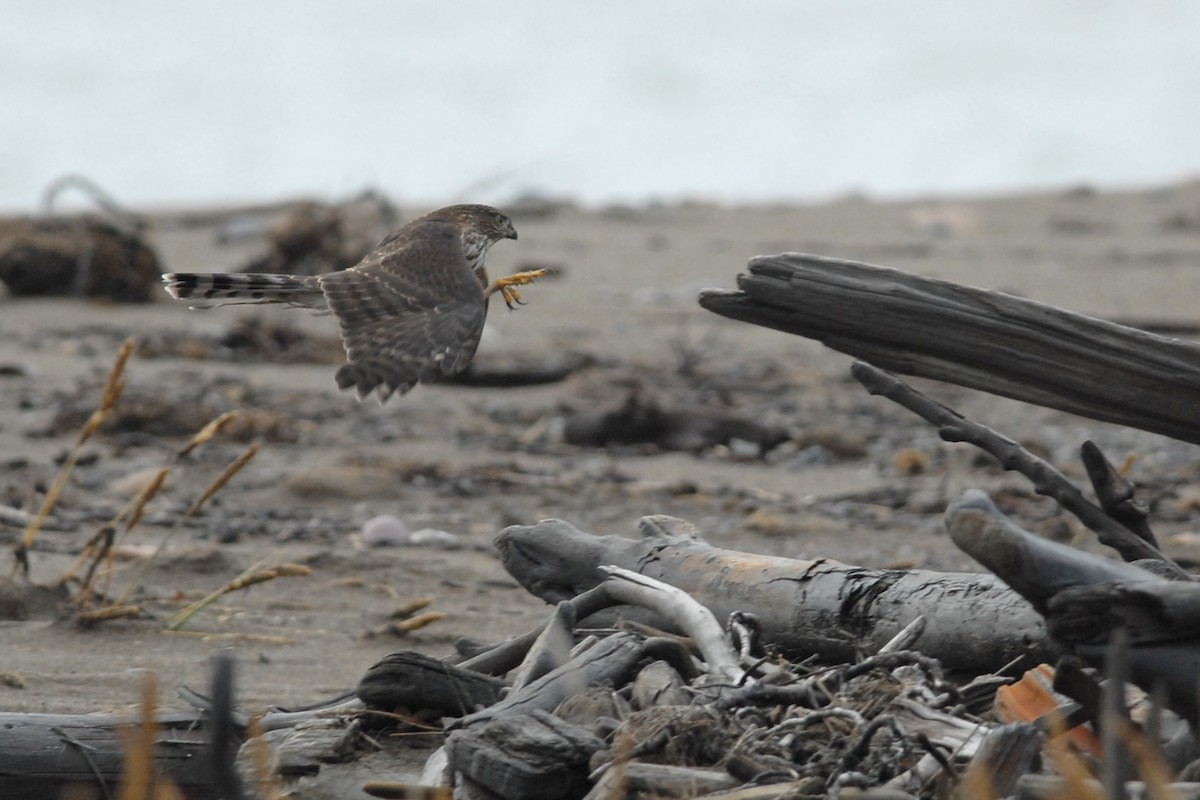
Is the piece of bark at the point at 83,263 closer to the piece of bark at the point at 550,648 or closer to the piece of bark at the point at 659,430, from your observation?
the piece of bark at the point at 659,430

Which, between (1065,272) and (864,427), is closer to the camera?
(864,427)

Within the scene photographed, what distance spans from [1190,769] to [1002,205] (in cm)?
1780

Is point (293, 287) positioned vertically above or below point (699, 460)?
above

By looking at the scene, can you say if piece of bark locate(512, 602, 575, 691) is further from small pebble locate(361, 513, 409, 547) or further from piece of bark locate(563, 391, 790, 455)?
piece of bark locate(563, 391, 790, 455)

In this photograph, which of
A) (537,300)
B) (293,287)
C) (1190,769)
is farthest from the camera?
(537,300)

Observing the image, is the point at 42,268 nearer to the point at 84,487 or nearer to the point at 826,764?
the point at 84,487

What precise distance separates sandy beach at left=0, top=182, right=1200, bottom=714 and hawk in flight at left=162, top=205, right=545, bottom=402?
356mm

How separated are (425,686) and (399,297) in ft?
5.04

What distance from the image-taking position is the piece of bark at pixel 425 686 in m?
3.67

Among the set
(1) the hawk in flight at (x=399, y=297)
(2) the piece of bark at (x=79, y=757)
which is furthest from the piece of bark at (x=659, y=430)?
(2) the piece of bark at (x=79, y=757)

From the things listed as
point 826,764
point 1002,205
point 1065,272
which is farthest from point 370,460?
point 1002,205

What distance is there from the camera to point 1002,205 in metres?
19.9

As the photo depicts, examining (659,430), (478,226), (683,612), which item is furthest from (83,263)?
(683,612)

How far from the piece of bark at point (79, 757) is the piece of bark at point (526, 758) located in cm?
71
